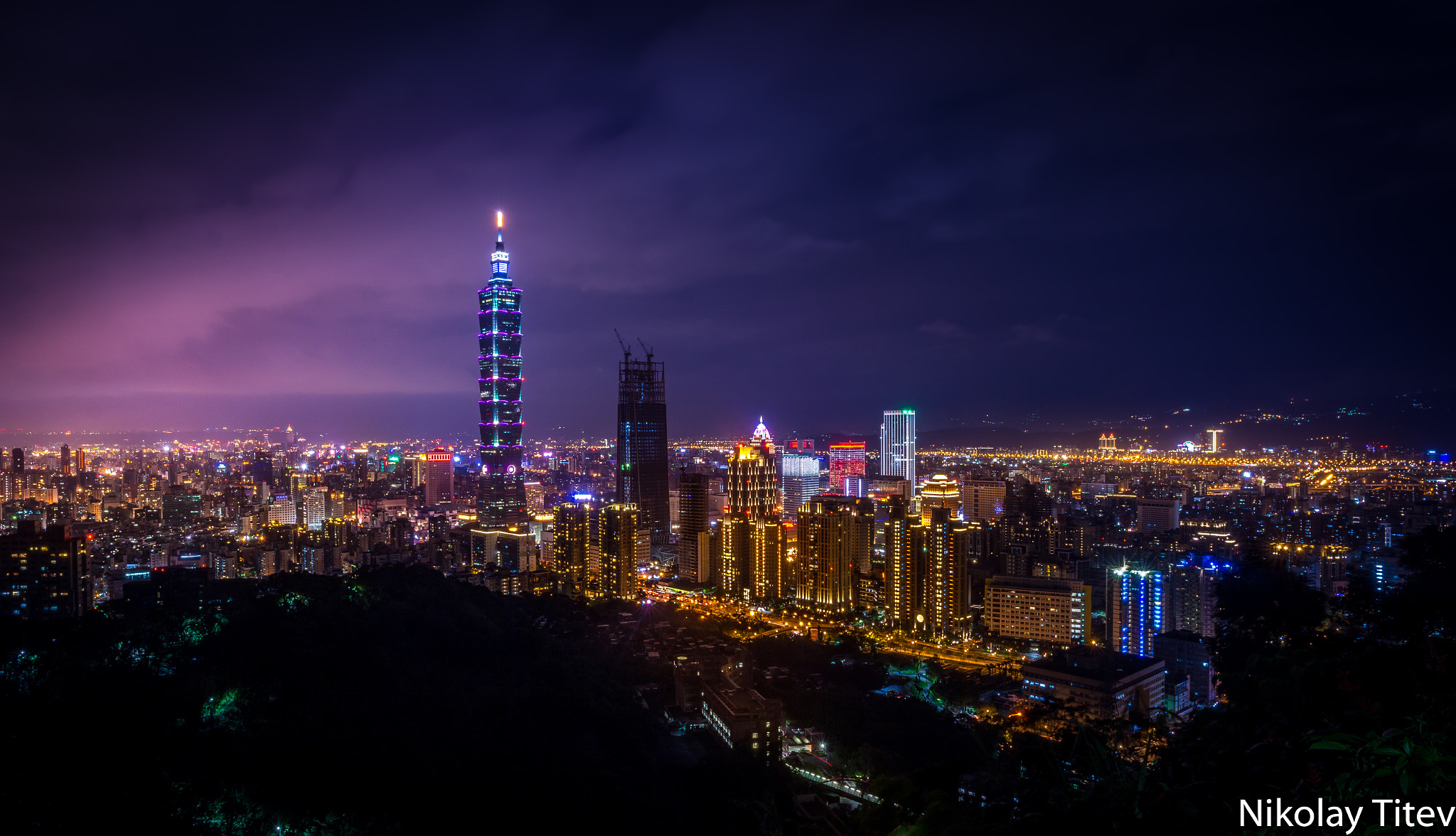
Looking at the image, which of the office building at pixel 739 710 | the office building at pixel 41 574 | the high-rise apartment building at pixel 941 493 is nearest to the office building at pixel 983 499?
the high-rise apartment building at pixel 941 493

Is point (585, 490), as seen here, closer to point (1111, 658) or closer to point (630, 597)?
point (630, 597)

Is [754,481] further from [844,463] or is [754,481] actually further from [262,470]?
[262,470]

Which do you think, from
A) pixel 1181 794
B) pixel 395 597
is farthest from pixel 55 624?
pixel 1181 794

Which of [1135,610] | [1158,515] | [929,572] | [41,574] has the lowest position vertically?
[1135,610]

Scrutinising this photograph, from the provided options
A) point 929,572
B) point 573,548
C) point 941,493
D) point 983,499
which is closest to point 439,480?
point 573,548

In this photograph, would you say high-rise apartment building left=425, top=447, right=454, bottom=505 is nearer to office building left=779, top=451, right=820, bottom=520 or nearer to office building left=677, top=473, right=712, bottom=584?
office building left=779, top=451, right=820, bottom=520

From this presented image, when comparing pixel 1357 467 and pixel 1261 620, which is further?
pixel 1357 467
